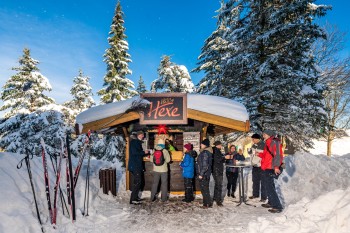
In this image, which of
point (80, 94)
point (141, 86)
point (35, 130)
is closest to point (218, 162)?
point (35, 130)

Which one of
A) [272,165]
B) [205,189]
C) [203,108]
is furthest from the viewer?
[203,108]

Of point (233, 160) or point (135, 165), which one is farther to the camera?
point (233, 160)

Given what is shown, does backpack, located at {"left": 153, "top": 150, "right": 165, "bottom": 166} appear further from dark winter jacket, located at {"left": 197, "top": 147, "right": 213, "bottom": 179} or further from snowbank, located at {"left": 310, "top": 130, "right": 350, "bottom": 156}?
snowbank, located at {"left": 310, "top": 130, "right": 350, "bottom": 156}

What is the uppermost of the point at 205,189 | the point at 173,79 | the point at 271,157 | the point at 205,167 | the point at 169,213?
the point at 173,79

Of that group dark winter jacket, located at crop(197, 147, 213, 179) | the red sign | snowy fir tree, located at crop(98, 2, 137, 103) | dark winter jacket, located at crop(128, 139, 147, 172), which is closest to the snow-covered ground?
dark winter jacket, located at crop(197, 147, 213, 179)

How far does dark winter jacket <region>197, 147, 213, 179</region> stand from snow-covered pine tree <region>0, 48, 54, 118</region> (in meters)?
16.6

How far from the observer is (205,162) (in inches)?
266

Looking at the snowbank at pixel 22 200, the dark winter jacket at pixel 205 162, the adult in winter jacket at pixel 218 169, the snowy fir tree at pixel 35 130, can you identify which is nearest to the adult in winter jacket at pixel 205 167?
the dark winter jacket at pixel 205 162

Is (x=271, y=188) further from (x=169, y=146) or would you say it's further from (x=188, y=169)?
(x=169, y=146)

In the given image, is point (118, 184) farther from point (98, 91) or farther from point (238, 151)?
point (98, 91)

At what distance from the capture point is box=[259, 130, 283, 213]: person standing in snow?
618 centimetres

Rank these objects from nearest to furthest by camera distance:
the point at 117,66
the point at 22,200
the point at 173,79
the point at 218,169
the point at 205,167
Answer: the point at 22,200 → the point at 205,167 → the point at 218,169 → the point at 117,66 → the point at 173,79

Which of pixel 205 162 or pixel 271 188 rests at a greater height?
pixel 205 162

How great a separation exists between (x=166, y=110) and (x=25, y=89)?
1619cm
